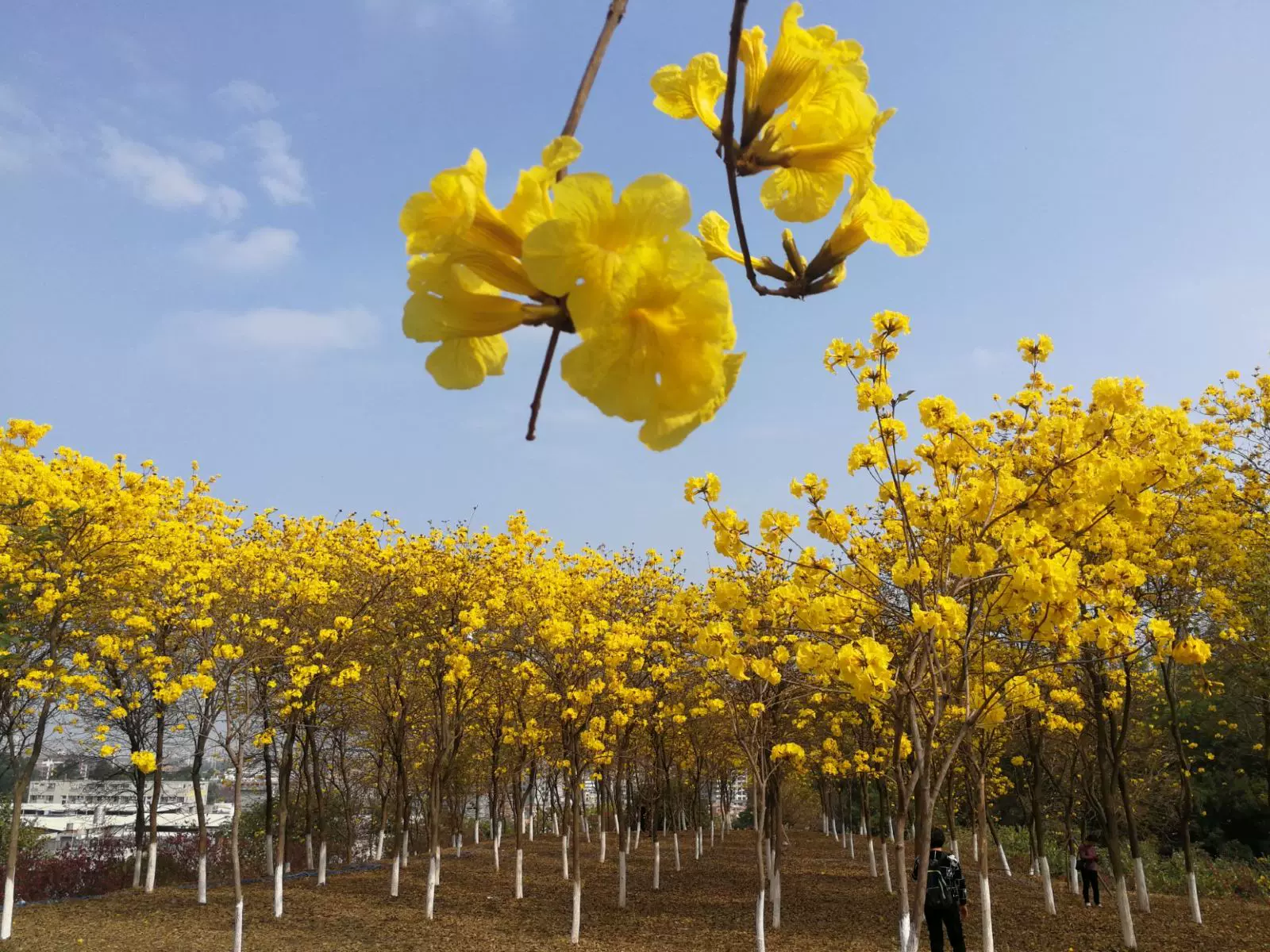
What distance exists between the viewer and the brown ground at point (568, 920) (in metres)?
11.2

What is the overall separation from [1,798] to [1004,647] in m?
24.2

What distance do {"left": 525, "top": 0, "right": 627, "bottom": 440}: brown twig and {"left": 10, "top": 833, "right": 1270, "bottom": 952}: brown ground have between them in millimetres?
12435

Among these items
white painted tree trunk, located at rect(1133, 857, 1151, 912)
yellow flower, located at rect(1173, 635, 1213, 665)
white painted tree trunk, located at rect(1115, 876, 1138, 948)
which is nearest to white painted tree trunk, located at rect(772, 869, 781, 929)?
white painted tree trunk, located at rect(1115, 876, 1138, 948)

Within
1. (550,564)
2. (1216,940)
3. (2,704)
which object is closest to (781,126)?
(550,564)

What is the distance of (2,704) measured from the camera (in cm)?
1102

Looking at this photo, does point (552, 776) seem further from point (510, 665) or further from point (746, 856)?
point (746, 856)

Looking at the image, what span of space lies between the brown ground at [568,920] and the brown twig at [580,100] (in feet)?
40.8

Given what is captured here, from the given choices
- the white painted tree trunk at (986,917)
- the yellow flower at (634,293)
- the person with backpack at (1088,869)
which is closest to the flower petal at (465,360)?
the yellow flower at (634,293)

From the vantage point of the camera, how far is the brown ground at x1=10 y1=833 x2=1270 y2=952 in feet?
36.8

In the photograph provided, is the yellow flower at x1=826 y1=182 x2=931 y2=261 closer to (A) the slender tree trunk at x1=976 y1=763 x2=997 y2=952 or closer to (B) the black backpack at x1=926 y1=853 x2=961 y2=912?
(B) the black backpack at x1=926 y1=853 x2=961 y2=912

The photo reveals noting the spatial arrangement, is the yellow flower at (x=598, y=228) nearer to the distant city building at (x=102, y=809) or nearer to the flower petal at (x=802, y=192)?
the flower petal at (x=802, y=192)

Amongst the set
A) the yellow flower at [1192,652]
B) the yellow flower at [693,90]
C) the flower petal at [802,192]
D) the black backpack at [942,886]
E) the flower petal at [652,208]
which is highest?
the yellow flower at [693,90]

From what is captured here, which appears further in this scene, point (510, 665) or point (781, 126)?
point (510, 665)

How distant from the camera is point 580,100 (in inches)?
21.3
